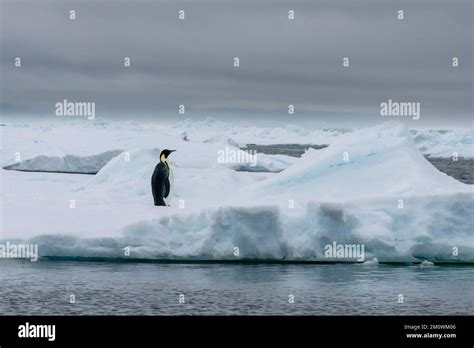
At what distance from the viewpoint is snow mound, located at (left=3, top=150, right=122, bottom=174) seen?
3616 cm

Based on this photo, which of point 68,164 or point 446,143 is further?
point 446,143

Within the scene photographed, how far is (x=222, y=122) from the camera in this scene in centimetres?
9931

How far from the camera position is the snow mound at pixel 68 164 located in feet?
119

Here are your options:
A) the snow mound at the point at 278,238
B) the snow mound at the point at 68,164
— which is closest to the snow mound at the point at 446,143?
the snow mound at the point at 68,164

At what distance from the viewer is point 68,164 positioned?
123ft

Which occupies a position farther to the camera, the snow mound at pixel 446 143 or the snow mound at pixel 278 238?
the snow mound at pixel 446 143

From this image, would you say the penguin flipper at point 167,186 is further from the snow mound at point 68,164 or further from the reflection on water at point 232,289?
the snow mound at point 68,164

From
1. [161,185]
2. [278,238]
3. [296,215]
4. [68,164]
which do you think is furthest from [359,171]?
[68,164]

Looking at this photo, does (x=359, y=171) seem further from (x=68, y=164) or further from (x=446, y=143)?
(x=446, y=143)

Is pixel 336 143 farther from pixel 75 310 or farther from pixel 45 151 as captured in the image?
pixel 45 151

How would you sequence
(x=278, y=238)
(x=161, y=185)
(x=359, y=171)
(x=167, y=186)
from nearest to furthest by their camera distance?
(x=278, y=238) → (x=359, y=171) → (x=161, y=185) → (x=167, y=186)

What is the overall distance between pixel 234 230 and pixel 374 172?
12.4 feet

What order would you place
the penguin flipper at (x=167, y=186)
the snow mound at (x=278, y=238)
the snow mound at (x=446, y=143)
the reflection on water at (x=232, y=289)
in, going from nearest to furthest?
the reflection on water at (x=232, y=289)
the snow mound at (x=278, y=238)
the penguin flipper at (x=167, y=186)
the snow mound at (x=446, y=143)
